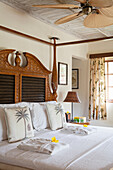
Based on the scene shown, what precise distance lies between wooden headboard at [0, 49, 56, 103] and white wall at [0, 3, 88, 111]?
0.19m

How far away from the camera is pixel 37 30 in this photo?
149 inches

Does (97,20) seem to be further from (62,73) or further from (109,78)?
(109,78)

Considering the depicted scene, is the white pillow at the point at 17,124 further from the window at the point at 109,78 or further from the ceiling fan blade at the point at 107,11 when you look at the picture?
the window at the point at 109,78

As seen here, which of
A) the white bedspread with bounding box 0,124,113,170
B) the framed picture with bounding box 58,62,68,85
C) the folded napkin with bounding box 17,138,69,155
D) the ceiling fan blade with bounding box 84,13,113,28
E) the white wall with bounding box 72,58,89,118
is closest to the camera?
the white bedspread with bounding box 0,124,113,170

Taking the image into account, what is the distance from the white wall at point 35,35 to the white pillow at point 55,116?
3.53ft

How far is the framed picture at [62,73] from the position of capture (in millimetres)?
4406

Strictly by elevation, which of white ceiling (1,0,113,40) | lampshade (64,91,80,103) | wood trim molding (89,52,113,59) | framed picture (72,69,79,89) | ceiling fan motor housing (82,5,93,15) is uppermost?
white ceiling (1,0,113,40)

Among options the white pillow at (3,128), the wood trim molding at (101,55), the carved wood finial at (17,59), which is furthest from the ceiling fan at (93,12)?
the wood trim molding at (101,55)

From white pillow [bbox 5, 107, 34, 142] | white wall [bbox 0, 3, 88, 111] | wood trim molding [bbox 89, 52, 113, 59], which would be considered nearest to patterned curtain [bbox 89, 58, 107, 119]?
wood trim molding [bbox 89, 52, 113, 59]

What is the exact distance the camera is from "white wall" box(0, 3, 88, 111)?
3.15m

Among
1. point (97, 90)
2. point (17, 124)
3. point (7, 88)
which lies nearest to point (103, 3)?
point (17, 124)

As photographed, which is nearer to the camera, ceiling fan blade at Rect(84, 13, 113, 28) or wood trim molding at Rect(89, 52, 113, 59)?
ceiling fan blade at Rect(84, 13, 113, 28)

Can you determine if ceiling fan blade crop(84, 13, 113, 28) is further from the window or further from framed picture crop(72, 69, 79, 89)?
framed picture crop(72, 69, 79, 89)

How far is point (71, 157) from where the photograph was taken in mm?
1852
